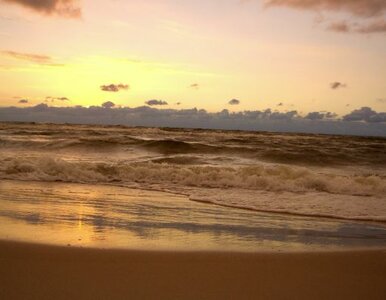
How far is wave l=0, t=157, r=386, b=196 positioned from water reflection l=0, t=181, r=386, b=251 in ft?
12.2

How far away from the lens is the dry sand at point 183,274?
414cm

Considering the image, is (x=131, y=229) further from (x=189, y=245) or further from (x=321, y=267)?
(x=321, y=267)

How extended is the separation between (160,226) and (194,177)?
7.24 m

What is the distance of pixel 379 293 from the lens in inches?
175

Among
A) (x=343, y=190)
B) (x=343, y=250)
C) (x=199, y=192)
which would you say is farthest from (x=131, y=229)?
(x=343, y=190)

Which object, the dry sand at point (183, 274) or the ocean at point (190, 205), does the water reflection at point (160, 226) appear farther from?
the dry sand at point (183, 274)

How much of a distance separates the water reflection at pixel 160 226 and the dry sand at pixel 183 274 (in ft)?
1.69

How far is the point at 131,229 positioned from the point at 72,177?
746cm

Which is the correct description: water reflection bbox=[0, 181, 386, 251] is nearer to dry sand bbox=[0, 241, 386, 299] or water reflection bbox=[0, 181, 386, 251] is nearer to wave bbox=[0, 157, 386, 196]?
dry sand bbox=[0, 241, 386, 299]

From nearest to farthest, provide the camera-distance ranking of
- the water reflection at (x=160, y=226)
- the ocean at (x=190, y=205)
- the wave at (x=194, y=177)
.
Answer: the water reflection at (x=160, y=226) → the ocean at (x=190, y=205) → the wave at (x=194, y=177)

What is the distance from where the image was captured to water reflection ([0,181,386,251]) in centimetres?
610

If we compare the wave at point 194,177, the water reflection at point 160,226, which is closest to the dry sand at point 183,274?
the water reflection at point 160,226

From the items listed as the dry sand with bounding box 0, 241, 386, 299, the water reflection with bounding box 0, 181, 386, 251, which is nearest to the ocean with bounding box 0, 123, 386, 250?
the water reflection with bounding box 0, 181, 386, 251

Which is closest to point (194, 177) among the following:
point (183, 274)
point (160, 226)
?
point (160, 226)
